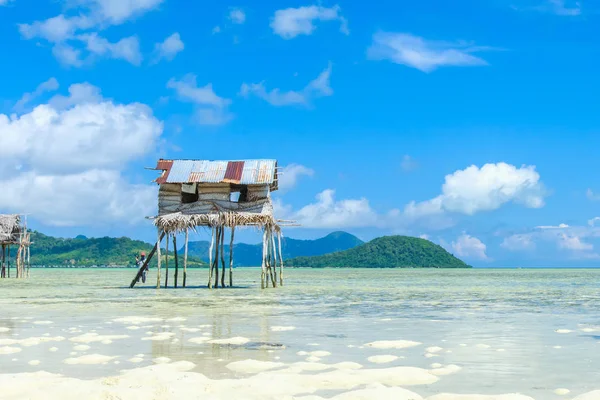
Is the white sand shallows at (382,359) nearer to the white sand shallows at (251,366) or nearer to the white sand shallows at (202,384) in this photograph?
the white sand shallows at (202,384)

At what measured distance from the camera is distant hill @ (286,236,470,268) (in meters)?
169

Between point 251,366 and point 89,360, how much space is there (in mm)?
2277

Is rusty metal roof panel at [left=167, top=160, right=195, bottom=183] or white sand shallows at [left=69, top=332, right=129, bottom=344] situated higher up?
rusty metal roof panel at [left=167, top=160, right=195, bottom=183]

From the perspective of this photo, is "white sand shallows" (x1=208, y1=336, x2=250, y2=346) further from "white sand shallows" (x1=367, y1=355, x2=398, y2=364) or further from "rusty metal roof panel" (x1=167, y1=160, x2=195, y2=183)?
"rusty metal roof panel" (x1=167, y1=160, x2=195, y2=183)

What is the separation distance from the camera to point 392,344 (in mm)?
10812

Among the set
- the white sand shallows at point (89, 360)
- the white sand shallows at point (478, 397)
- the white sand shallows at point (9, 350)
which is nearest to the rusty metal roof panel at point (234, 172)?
the white sand shallows at point (9, 350)

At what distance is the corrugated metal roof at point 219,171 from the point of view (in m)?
29.8

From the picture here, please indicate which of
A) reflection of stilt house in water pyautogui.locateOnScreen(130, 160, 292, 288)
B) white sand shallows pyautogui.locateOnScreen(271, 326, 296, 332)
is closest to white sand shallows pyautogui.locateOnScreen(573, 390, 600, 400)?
white sand shallows pyautogui.locateOnScreen(271, 326, 296, 332)

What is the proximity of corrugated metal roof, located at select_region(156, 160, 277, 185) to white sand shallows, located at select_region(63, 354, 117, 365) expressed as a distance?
20.2m

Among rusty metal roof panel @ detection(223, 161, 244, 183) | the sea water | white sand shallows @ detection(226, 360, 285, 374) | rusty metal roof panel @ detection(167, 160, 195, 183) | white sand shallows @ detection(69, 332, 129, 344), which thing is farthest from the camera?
rusty metal roof panel @ detection(167, 160, 195, 183)

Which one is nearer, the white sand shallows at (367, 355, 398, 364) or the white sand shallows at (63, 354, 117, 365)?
the white sand shallows at (63, 354, 117, 365)

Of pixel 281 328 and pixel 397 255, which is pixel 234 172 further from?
A: pixel 397 255

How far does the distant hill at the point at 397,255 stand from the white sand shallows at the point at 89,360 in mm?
159163

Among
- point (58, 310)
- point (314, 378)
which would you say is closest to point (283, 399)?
point (314, 378)
